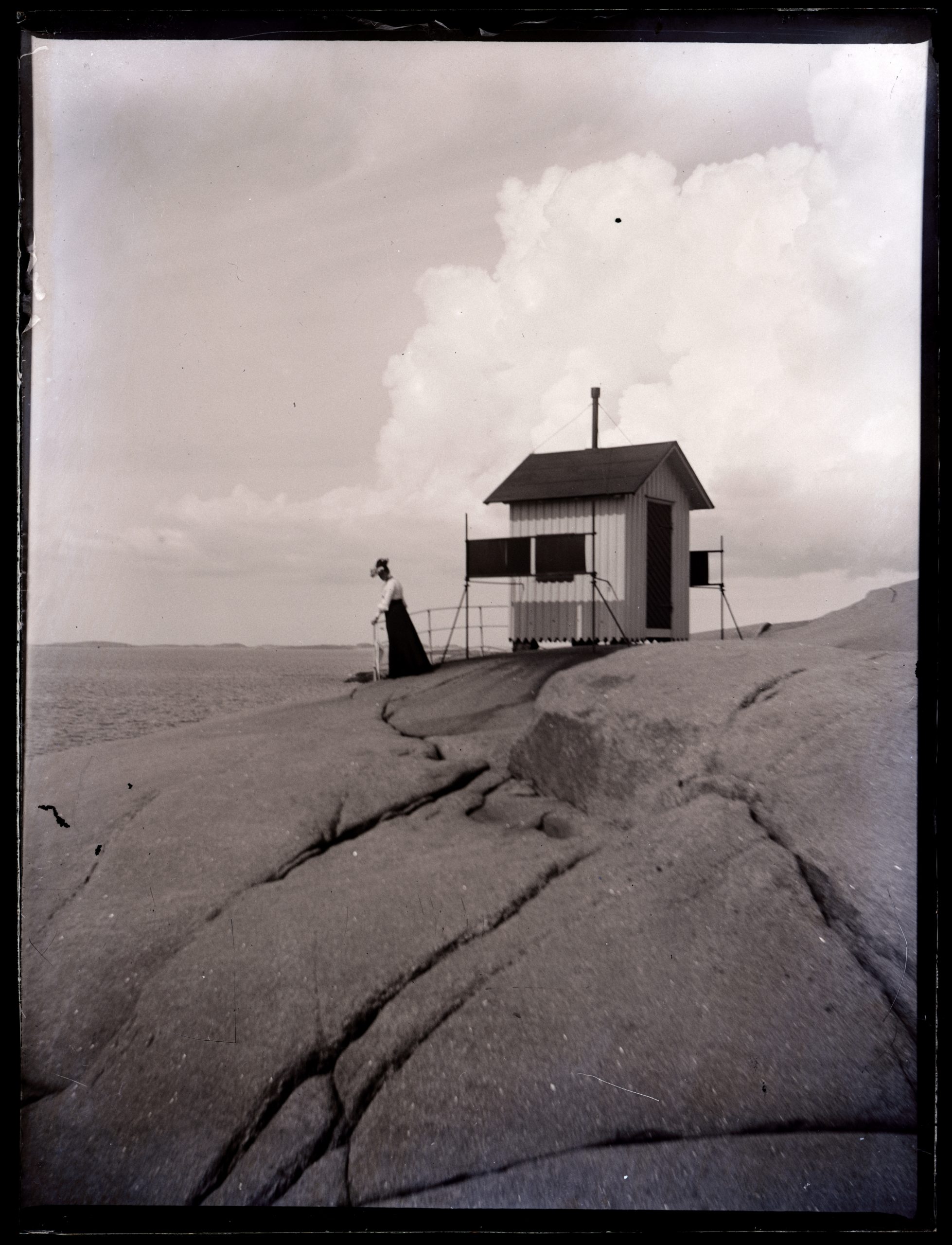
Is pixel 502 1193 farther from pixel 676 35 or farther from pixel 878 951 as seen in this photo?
pixel 676 35

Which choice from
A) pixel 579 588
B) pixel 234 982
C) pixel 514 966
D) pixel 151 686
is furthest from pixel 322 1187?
pixel 579 588

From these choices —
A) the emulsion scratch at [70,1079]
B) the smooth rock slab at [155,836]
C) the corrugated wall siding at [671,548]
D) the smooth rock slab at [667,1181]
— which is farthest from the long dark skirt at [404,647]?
the smooth rock slab at [667,1181]

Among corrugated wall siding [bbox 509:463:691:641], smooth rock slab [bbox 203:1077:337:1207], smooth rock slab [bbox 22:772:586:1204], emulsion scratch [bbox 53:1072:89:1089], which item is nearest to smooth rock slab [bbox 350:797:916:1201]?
smooth rock slab [bbox 203:1077:337:1207]

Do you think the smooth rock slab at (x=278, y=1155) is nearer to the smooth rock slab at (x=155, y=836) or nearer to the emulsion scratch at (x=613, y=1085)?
the smooth rock slab at (x=155, y=836)

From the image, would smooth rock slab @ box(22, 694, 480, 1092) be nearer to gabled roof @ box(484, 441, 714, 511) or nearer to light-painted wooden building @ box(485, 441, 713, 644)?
light-painted wooden building @ box(485, 441, 713, 644)

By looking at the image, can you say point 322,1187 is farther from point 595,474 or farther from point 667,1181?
point 595,474

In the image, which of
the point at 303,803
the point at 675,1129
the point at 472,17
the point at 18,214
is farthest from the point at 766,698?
the point at 18,214

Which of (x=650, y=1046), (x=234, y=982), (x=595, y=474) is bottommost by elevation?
(x=650, y=1046)
